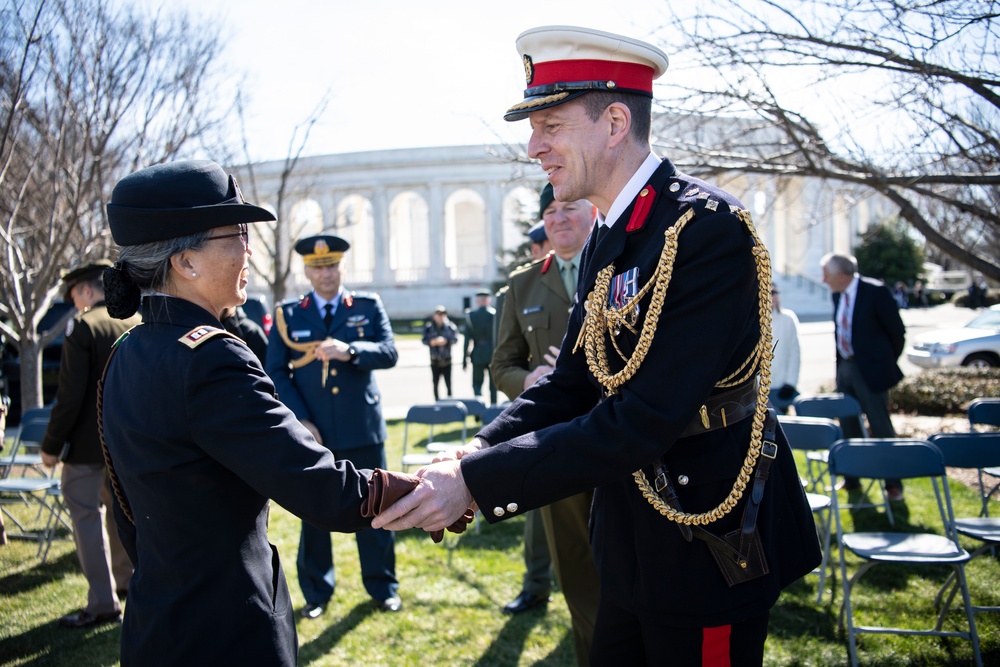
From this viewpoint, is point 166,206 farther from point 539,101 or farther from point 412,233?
point 412,233

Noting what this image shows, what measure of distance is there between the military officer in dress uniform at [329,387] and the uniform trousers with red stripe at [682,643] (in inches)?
121

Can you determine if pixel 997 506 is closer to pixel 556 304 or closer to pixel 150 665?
pixel 556 304

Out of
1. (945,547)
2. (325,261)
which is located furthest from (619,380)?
(325,261)

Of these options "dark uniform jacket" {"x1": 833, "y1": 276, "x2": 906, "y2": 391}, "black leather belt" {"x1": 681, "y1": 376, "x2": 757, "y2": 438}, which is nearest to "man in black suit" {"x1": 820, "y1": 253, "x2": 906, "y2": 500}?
"dark uniform jacket" {"x1": 833, "y1": 276, "x2": 906, "y2": 391}

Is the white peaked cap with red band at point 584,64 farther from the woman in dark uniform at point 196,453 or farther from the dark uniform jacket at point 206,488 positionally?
the dark uniform jacket at point 206,488

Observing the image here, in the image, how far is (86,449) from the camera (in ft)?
18.0

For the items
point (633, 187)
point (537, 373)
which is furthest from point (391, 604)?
point (633, 187)

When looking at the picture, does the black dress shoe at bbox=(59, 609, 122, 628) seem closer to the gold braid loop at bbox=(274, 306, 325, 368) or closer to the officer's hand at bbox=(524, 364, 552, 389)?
the gold braid loop at bbox=(274, 306, 325, 368)

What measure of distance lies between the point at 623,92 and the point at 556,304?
2364mm

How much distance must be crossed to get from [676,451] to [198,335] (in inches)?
53.3

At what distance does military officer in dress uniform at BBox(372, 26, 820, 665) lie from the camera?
2.08m

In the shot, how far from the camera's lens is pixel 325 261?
566 centimetres

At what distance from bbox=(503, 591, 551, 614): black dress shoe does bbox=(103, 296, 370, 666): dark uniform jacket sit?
127 inches

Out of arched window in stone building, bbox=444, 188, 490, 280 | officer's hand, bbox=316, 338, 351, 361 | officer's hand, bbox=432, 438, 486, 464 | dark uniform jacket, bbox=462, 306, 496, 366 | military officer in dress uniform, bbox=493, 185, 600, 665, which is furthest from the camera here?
arched window in stone building, bbox=444, 188, 490, 280
